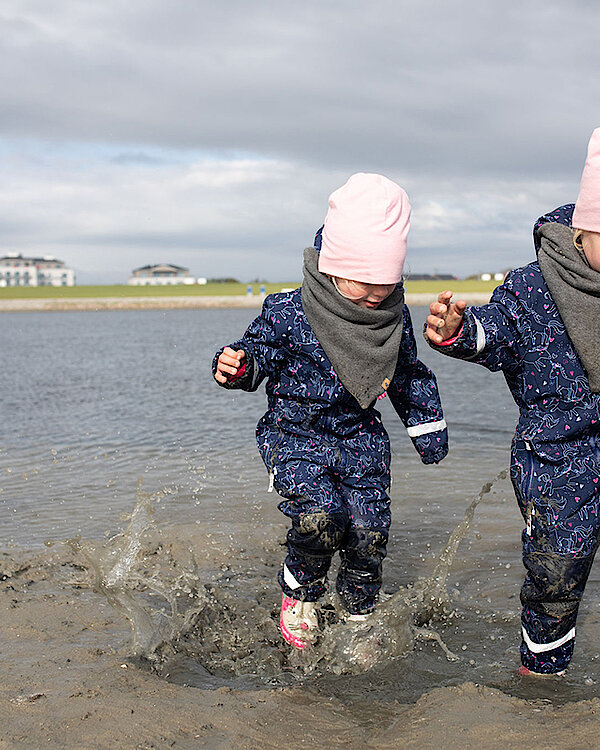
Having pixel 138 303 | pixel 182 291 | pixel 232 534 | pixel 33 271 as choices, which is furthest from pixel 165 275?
pixel 232 534

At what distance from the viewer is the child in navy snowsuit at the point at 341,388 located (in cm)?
330

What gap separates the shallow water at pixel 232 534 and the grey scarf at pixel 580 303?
1230 mm

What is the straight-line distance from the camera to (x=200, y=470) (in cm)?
697

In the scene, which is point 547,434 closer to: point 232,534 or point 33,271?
point 232,534

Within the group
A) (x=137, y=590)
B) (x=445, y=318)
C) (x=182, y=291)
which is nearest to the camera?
(x=445, y=318)

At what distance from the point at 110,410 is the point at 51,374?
15.8ft

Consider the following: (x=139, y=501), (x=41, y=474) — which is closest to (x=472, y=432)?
(x=41, y=474)

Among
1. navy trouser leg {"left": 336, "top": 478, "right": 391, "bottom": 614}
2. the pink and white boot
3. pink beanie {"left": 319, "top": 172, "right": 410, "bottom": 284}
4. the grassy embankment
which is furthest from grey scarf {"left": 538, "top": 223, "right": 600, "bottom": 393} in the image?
the grassy embankment

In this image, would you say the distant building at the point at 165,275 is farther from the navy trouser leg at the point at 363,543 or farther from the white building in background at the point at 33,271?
the navy trouser leg at the point at 363,543

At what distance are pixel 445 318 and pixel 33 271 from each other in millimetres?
158437

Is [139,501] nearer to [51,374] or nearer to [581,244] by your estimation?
[581,244]

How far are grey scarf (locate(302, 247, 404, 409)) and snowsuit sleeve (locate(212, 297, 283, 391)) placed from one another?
0.19 m

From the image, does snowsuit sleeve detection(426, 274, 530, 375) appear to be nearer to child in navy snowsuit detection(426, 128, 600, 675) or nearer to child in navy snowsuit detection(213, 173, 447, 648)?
child in navy snowsuit detection(426, 128, 600, 675)

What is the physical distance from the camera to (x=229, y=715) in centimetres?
276
